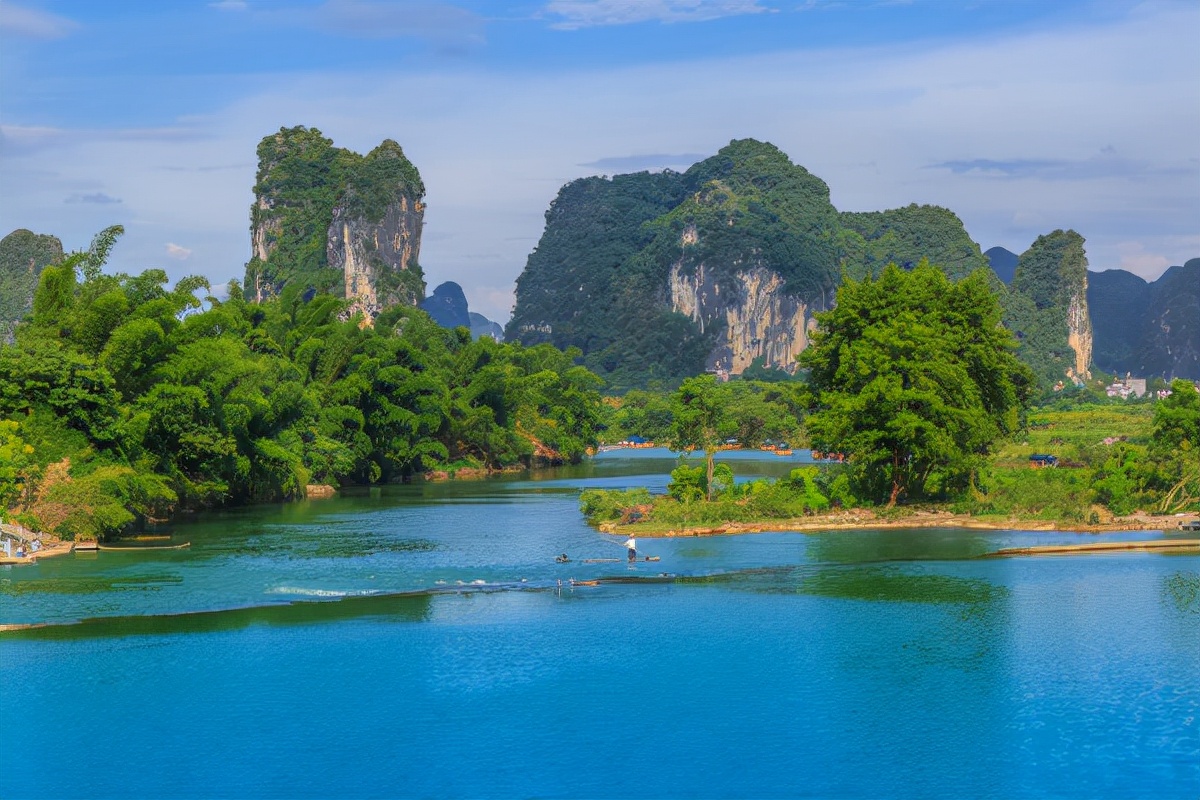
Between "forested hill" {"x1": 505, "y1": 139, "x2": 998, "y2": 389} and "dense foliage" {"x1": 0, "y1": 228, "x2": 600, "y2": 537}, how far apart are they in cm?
9090

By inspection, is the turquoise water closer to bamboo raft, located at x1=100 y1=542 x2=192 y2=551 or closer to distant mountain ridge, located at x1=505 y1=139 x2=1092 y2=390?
bamboo raft, located at x1=100 y1=542 x2=192 y2=551

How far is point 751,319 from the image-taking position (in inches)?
6481

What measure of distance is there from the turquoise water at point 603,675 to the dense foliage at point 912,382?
482cm

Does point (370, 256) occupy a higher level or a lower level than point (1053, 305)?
higher

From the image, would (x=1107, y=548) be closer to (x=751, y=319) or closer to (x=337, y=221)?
(x=337, y=221)

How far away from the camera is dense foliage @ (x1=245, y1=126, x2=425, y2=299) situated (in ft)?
365

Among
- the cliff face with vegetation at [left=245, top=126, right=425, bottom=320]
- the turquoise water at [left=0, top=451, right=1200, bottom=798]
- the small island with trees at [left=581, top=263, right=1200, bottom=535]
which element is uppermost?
the cliff face with vegetation at [left=245, top=126, right=425, bottom=320]

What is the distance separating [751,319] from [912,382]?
132484 mm

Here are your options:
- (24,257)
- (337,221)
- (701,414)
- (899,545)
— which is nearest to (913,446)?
(899,545)

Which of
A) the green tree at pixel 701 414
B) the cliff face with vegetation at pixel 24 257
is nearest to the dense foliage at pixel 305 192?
the cliff face with vegetation at pixel 24 257

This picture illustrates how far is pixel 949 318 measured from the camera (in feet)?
119

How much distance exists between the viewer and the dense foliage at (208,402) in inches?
1146

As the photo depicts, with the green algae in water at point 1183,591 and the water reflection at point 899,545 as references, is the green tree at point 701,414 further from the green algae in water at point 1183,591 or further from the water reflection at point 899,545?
the green algae in water at point 1183,591

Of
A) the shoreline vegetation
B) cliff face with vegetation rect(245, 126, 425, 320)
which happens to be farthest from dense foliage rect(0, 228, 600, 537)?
cliff face with vegetation rect(245, 126, 425, 320)
